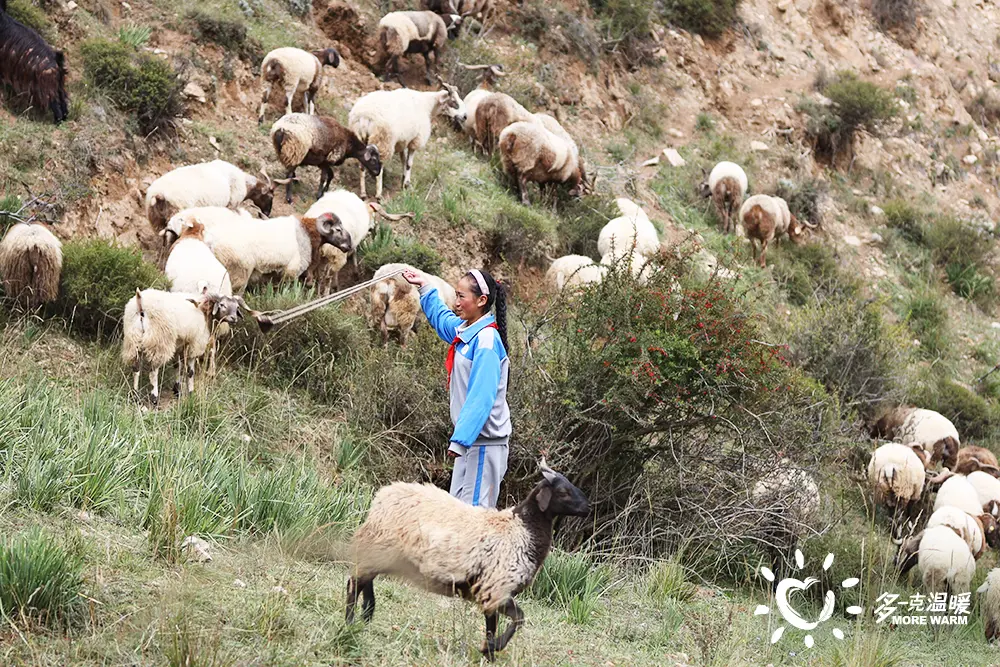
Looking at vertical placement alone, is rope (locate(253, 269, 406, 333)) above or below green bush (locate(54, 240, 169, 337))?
above

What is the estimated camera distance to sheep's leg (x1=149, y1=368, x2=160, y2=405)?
25.7ft

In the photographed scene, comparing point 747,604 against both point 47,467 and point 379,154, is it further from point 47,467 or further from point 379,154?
point 379,154

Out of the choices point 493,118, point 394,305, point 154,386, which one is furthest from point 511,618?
point 493,118

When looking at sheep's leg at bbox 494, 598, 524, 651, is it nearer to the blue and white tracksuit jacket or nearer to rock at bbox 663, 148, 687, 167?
the blue and white tracksuit jacket

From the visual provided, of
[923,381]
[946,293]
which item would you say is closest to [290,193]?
[923,381]

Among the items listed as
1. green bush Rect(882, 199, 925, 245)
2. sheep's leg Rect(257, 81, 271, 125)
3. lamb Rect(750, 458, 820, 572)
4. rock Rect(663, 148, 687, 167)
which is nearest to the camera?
lamb Rect(750, 458, 820, 572)

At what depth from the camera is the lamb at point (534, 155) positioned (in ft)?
44.5

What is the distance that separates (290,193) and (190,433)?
17.1 feet

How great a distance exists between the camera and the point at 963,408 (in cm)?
1465

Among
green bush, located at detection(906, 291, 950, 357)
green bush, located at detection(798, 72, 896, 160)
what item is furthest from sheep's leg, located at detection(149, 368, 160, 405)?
green bush, located at detection(798, 72, 896, 160)

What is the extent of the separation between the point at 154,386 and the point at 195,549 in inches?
130

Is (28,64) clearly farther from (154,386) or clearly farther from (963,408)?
(963,408)

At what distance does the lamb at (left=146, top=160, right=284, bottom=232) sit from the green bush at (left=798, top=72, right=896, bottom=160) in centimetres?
1442

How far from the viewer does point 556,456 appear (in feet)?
26.1
